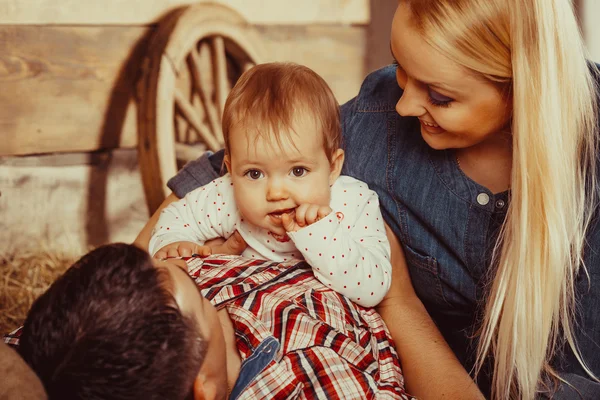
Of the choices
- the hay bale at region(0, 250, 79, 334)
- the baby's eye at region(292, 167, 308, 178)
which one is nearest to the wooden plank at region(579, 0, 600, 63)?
the baby's eye at region(292, 167, 308, 178)

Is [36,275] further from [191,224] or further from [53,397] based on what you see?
[53,397]

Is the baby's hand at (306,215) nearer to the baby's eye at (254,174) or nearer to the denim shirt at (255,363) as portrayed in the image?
the baby's eye at (254,174)

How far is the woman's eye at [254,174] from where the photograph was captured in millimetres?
1378

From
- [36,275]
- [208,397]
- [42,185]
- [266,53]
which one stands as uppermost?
[266,53]

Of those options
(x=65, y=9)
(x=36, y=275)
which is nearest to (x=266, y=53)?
(x=65, y=9)

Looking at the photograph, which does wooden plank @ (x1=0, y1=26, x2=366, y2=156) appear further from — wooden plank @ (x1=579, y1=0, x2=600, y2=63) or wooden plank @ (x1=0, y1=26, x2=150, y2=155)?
wooden plank @ (x1=579, y1=0, x2=600, y2=63)

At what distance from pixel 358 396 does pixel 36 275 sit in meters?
1.59

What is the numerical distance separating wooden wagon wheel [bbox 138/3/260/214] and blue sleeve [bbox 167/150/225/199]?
80 centimetres

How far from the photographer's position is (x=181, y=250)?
4.83ft

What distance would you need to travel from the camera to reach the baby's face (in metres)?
1.33

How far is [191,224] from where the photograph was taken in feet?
5.14

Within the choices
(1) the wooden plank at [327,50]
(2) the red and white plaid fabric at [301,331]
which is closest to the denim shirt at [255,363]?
(2) the red and white plaid fabric at [301,331]

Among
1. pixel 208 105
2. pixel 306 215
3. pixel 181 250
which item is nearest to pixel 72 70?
pixel 208 105

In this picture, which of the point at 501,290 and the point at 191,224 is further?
the point at 191,224
